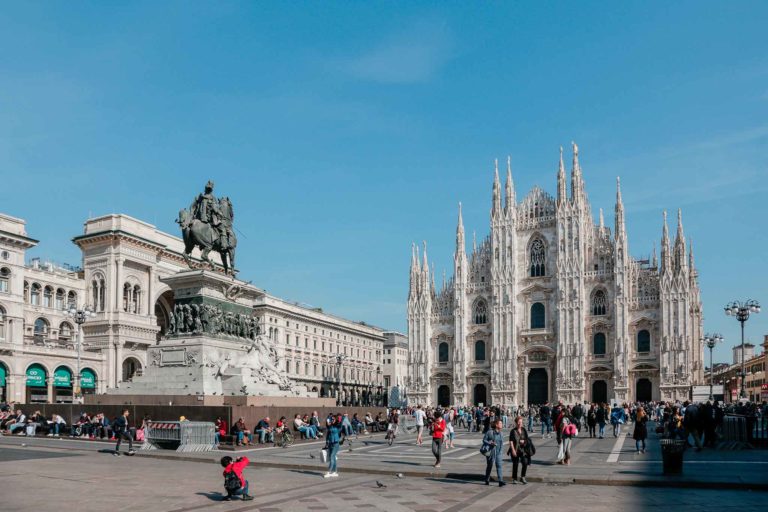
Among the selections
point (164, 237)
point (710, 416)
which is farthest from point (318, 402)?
point (164, 237)

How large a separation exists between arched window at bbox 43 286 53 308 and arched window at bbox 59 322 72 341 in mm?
2015

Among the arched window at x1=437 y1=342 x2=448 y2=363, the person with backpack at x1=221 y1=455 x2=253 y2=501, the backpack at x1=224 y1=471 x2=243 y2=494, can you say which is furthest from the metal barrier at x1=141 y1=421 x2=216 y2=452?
the arched window at x1=437 y1=342 x2=448 y2=363

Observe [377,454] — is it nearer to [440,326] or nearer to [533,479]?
[533,479]

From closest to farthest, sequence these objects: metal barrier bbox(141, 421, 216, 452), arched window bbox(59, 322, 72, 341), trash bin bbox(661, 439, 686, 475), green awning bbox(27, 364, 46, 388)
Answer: trash bin bbox(661, 439, 686, 475)
metal barrier bbox(141, 421, 216, 452)
green awning bbox(27, 364, 46, 388)
arched window bbox(59, 322, 72, 341)

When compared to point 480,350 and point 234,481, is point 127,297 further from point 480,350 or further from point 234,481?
point 234,481

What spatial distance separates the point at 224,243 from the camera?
27.2m

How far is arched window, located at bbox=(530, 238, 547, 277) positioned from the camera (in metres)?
70.4

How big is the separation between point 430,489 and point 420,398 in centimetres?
5930

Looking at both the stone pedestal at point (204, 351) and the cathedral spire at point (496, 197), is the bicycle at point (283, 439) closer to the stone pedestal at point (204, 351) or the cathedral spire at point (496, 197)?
the stone pedestal at point (204, 351)

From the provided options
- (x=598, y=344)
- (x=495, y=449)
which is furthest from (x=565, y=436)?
(x=598, y=344)

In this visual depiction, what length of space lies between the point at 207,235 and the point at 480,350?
49.4 metres

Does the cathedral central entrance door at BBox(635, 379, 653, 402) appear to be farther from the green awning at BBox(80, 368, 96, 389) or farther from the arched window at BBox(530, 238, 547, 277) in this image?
the green awning at BBox(80, 368, 96, 389)

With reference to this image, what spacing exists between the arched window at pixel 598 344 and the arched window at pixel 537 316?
495 centimetres

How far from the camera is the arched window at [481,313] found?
72.4 meters
